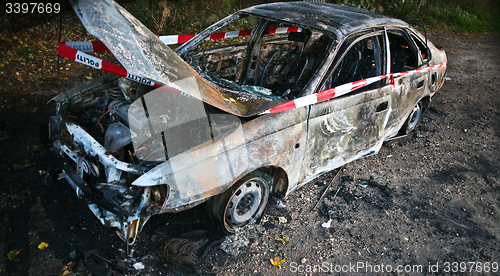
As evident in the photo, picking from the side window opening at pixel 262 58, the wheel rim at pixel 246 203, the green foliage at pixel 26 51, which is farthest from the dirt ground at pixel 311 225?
the green foliage at pixel 26 51

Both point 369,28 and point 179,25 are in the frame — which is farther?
point 179,25

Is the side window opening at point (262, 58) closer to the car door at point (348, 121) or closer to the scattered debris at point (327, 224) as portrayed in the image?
the car door at point (348, 121)

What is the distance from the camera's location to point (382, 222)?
3.21 meters

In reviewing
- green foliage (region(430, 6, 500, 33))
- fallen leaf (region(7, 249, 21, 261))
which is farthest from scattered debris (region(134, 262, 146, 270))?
green foliage (region(430, 6, 500, 33))

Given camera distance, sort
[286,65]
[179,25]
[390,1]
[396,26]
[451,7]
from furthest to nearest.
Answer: [451,7] < [390,1] < [179,25] < [286,65] < [396,26]

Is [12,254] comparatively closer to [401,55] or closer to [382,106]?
[382,106]

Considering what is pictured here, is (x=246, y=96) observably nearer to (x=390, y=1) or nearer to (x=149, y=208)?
(x=149, y=208)

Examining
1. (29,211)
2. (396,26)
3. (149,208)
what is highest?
(396,26)

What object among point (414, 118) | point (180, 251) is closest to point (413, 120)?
point (414, 118)

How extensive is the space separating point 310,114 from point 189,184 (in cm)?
128

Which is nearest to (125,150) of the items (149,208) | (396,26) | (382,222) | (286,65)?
(149,208)

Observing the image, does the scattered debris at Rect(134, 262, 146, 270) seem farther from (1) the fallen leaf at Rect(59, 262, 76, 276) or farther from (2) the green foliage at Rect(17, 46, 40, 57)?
(2) the green foliage at Rect(17, 46, 40, 57)

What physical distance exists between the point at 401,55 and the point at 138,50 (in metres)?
3.89

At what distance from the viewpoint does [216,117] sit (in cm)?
266
